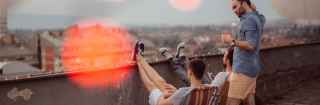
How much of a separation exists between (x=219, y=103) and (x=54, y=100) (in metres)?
1.07

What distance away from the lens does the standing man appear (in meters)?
2.85

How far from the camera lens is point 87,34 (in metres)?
54.4

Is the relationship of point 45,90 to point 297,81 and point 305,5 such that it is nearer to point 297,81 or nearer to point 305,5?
point 297,81

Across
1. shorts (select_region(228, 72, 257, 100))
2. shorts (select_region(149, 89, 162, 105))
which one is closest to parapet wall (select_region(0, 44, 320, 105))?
shorts (select_region(149, 89, 162, 105))

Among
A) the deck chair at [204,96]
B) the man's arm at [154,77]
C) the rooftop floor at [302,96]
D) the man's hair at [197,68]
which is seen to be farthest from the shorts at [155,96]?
the rooftop floor at [302,96]

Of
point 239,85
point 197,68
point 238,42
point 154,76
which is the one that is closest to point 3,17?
point 154,76

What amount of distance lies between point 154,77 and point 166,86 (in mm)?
145

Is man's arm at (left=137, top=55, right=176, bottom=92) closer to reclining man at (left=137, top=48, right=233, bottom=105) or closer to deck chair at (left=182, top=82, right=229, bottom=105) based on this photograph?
reclining man at (left=137, top=48, right=233, bottom=105)

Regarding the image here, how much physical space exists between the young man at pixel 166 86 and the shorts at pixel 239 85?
311 mm

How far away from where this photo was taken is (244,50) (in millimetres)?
2885

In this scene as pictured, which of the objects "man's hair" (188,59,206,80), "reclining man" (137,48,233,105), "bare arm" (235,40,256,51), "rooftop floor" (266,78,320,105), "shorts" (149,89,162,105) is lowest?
"rooftop floor" (266,78,320,105)

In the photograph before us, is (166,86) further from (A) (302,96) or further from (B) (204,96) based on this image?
(A) (302,96)

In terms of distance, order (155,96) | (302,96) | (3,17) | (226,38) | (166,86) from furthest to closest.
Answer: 1. (3,17)
2. (302,96)
3. (166,86)
4. (155,96)
5. (226,38)

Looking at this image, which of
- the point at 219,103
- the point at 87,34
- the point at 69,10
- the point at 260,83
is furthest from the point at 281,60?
the point at 87,34
